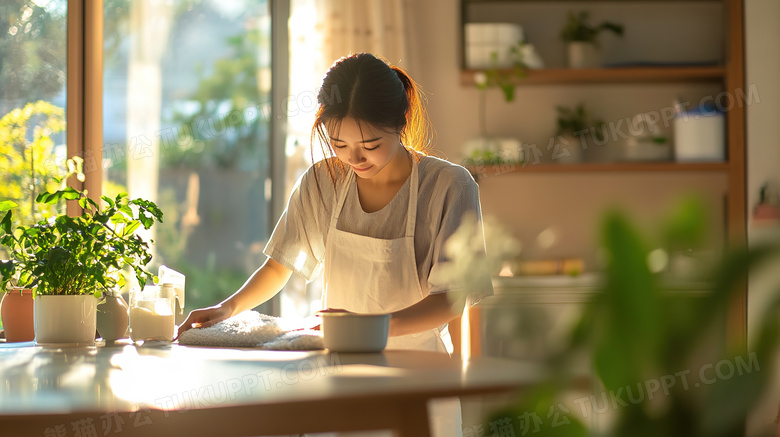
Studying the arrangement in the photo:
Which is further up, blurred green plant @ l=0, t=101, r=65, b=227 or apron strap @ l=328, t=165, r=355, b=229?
blurred green plant @ l=0, t=101, r=65, b=227

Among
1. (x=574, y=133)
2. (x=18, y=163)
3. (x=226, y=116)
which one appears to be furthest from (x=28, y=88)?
(x=574, y=133)

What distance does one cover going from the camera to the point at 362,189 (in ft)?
6.40

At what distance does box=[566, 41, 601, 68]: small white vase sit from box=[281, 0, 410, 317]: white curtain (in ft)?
2.48

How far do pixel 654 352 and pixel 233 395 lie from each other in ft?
2.44

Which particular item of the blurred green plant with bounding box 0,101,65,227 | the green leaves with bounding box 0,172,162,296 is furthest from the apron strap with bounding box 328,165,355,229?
the blurred green plant with bounding box 0,101,65,227

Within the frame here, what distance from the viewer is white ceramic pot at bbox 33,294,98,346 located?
1.45 meters

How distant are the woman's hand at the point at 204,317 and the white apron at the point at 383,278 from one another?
1.12 ft

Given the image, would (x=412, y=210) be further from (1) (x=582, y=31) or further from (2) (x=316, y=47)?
(1) (x=582, y=31)

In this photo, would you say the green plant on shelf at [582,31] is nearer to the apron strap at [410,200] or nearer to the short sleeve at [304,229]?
the apron strap at [410,200]

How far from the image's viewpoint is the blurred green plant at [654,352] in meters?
0.18

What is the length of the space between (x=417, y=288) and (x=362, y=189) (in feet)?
0.97

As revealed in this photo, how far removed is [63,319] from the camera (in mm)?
1452

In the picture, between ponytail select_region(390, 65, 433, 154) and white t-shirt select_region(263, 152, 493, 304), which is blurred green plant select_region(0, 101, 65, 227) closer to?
white t-shirt select_region(263, 152, 493, 304)

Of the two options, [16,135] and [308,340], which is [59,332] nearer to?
[308,340]
